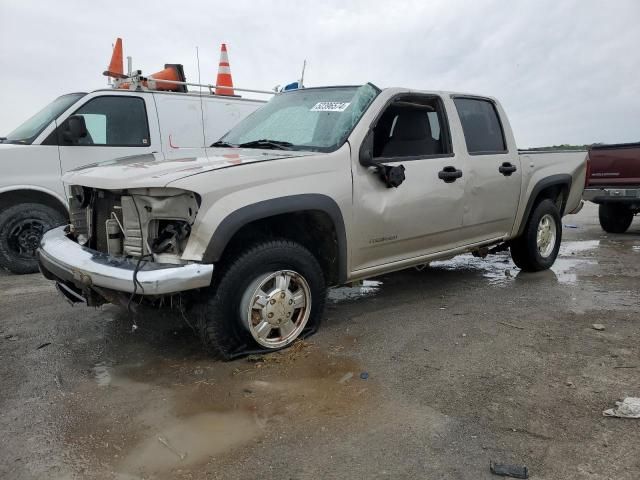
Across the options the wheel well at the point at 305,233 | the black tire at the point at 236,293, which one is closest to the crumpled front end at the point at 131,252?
the black tire at the point at 236,293

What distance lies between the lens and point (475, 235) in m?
4.93

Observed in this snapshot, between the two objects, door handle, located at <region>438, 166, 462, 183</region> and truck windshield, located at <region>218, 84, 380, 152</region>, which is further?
door handle, located at <region>438, 166, 462, 183</region>

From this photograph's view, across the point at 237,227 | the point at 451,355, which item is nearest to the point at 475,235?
the point at 451,355

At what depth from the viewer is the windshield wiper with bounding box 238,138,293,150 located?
3.96 m

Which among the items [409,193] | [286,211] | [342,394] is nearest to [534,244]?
[409,193]

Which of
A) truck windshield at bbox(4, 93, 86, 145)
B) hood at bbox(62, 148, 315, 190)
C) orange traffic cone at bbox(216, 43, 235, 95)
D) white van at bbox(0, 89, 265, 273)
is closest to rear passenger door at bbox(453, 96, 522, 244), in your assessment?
hood at bbox(62, 148, 315, 190)

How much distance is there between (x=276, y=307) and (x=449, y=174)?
191cm

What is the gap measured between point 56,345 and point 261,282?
1.65 metres

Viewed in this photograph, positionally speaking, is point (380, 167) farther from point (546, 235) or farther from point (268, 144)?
point (546, 235)

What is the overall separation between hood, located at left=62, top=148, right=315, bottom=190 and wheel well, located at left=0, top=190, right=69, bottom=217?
8.69ft

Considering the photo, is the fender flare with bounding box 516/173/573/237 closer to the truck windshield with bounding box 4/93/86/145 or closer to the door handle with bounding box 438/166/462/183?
the door handle with bounding box 438/166/462/183

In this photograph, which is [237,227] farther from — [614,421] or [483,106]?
[483,106]

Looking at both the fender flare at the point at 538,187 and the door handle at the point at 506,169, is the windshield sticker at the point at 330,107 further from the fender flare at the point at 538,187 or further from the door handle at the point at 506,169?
the fender flare at the point at 538,187

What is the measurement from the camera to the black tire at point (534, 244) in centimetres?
570
